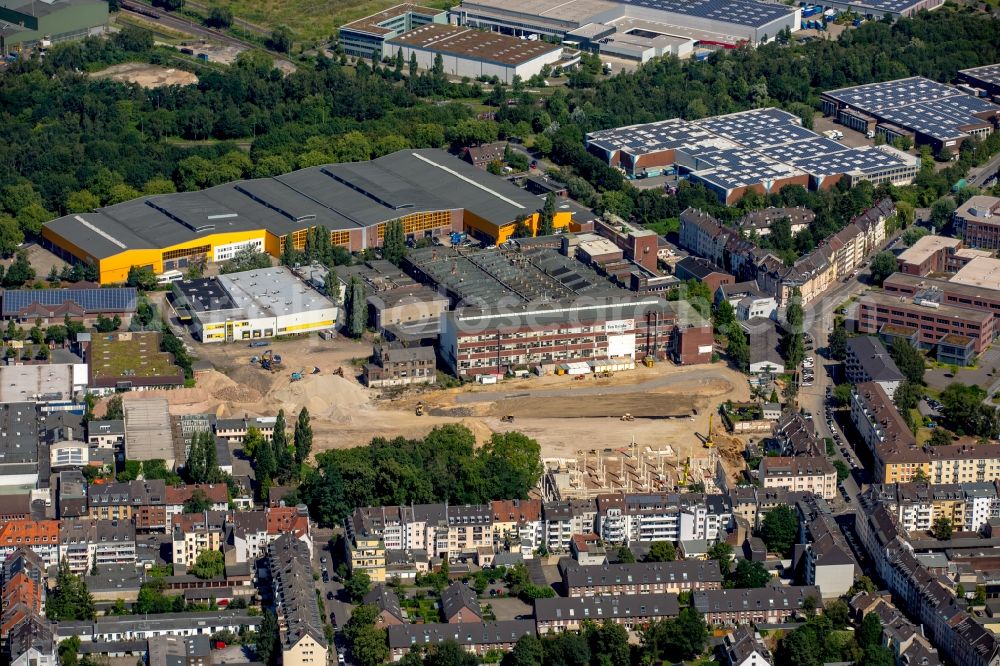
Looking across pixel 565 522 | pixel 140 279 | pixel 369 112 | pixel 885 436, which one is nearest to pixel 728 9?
pixel 369 112

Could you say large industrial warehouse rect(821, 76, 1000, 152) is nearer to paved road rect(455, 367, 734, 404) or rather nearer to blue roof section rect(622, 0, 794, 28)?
blue roof section rect(622, 0, 794, 28)

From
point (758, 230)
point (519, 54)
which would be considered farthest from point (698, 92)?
point (758, 230)

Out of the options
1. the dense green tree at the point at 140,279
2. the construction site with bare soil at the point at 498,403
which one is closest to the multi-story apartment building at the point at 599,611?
the construction site with bare soil at the point at 498,403

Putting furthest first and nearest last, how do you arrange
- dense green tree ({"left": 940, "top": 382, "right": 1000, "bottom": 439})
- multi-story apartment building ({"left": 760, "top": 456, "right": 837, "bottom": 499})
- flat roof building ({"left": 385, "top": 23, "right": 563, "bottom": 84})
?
flat roof building ({"left": 385, "top": 23, "right": 563, "bottom": 84})
dense green tree ({"left": 940, "top": 382, "right": 1000, "bottom": 439})
multi-story apartment building ({"left": 760, "top": 456, "right": 837, "bottom": 499})

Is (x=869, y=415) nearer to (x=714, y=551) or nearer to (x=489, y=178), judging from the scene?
(x=714, y=551)

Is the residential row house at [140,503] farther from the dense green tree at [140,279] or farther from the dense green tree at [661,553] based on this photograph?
the dense green tree at [140,279]

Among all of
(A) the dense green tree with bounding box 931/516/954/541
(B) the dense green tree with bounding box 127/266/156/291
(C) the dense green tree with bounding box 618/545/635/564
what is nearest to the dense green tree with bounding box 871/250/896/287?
(A) the dense green tree with bounding box 931/516/954/541

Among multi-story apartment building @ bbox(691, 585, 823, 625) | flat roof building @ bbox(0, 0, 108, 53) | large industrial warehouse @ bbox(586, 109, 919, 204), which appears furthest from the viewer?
flat roof building @ bbox(0, 0, 108, 53)
